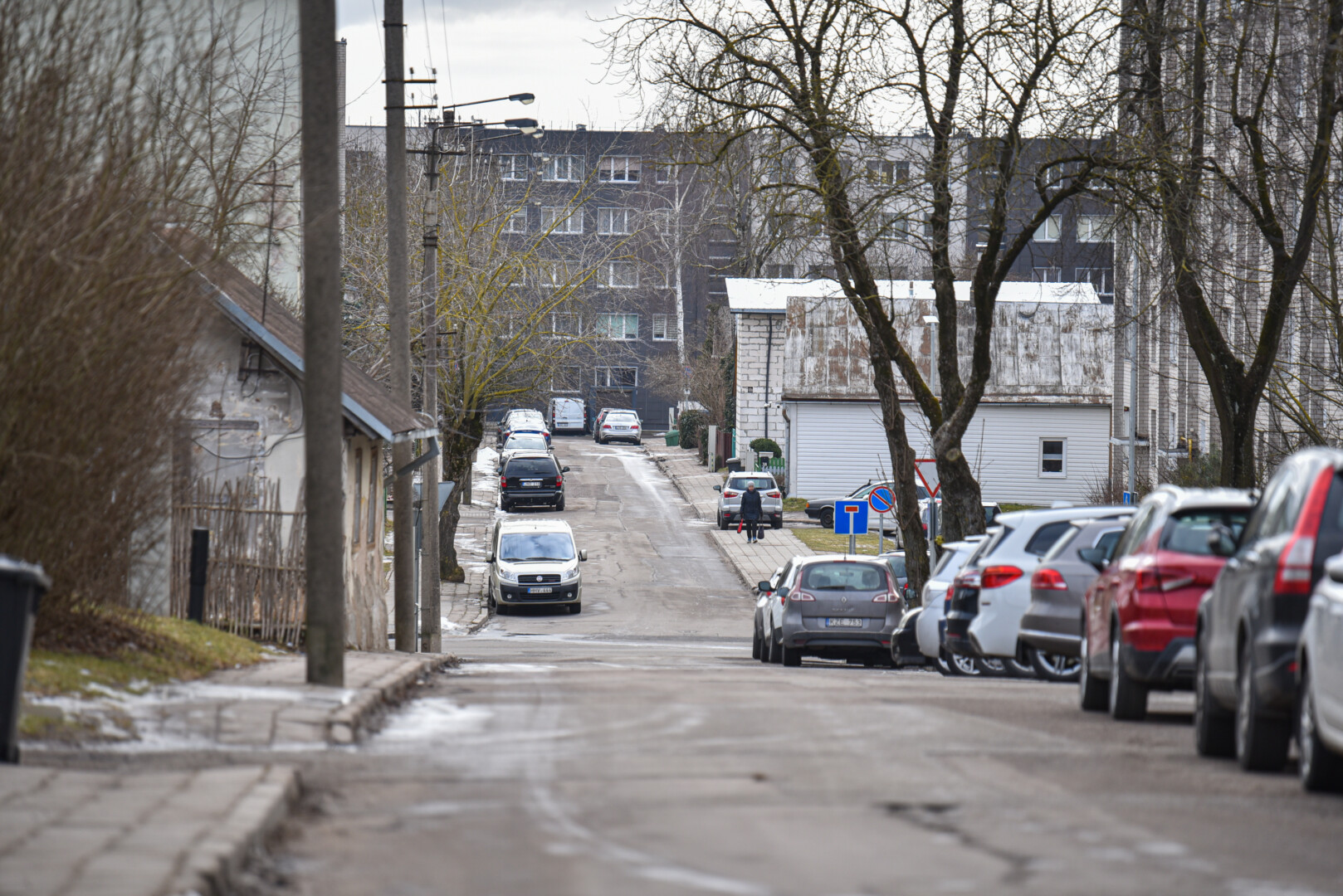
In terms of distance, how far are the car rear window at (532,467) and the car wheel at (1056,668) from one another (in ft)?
121

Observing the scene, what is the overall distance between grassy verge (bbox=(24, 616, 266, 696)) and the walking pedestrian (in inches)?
1253

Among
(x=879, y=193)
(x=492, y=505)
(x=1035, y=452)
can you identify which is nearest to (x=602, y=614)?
(x=879, y=193)

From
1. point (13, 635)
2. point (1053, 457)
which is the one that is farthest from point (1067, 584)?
point (1053, 457)

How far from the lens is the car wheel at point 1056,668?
1681cm

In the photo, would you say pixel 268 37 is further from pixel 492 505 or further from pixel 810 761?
pixel 492 505

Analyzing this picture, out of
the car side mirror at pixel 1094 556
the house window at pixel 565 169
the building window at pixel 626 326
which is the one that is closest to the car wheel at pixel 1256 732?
the car side mirror at pixel 1094 556

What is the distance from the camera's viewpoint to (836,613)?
71.4 ft

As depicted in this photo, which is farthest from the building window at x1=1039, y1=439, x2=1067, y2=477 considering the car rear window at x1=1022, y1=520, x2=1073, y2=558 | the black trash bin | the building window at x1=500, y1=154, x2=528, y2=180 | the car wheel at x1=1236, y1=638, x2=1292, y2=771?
the black trash bin

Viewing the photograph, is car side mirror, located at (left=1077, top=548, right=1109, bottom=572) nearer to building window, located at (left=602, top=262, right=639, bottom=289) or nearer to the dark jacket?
the dark jacket

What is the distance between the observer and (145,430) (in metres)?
11.5

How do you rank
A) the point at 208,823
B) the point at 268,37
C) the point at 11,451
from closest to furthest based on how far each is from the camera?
the point at 208,823
the point at 11,451
the point at 268,37

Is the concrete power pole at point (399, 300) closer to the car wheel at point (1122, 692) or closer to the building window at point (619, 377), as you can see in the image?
the car wheel at point (1122, 692)

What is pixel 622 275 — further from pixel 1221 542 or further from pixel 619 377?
pixel 1221 542

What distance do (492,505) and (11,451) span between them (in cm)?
4713
